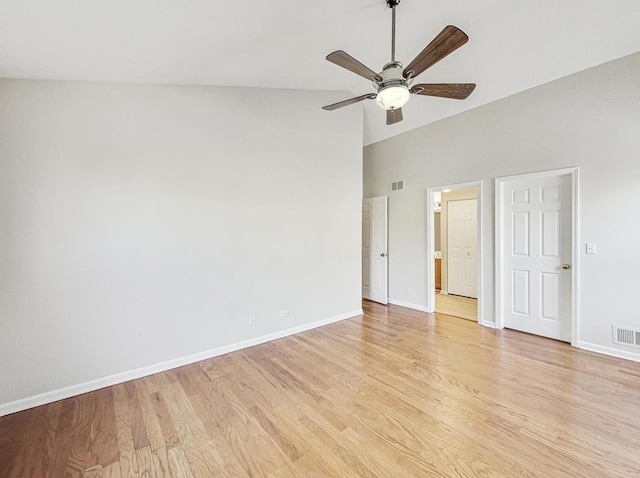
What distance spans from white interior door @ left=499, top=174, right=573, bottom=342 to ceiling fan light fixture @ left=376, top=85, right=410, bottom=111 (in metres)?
2.54

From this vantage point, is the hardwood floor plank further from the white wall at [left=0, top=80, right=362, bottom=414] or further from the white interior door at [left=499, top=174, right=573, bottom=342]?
the white interior door at [left=499, top=174, right=573, bottom=342]

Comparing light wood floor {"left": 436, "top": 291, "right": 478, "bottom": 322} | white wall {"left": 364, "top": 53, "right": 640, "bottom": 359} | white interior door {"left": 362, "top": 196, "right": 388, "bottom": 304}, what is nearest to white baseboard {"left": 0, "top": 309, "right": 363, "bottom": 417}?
white interior door {"left": 362, "top": 196, "right": 388, "bottom": 304}

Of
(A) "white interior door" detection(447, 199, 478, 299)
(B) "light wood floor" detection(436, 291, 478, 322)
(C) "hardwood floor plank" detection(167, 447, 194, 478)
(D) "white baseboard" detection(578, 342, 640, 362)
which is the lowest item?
(C) "hardwood floor plank" detection(167, 447, 194, 478)

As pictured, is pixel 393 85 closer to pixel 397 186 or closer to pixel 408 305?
pixel 397 186

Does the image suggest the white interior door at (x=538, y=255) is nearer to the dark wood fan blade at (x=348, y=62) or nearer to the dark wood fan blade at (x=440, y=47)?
the dark wood fan blade at (x=440, y=47)

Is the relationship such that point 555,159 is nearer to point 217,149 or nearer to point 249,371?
point 217,149

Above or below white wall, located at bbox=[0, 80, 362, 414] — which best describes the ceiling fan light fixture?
above

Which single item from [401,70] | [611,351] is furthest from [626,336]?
[401,70]

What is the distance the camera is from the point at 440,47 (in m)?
1.87

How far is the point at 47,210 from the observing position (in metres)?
2.36

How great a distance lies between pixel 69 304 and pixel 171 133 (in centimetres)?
184

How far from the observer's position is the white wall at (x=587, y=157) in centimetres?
290

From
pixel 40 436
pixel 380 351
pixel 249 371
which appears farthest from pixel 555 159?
pixel 40 436

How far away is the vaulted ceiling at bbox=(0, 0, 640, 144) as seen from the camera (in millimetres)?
1850
